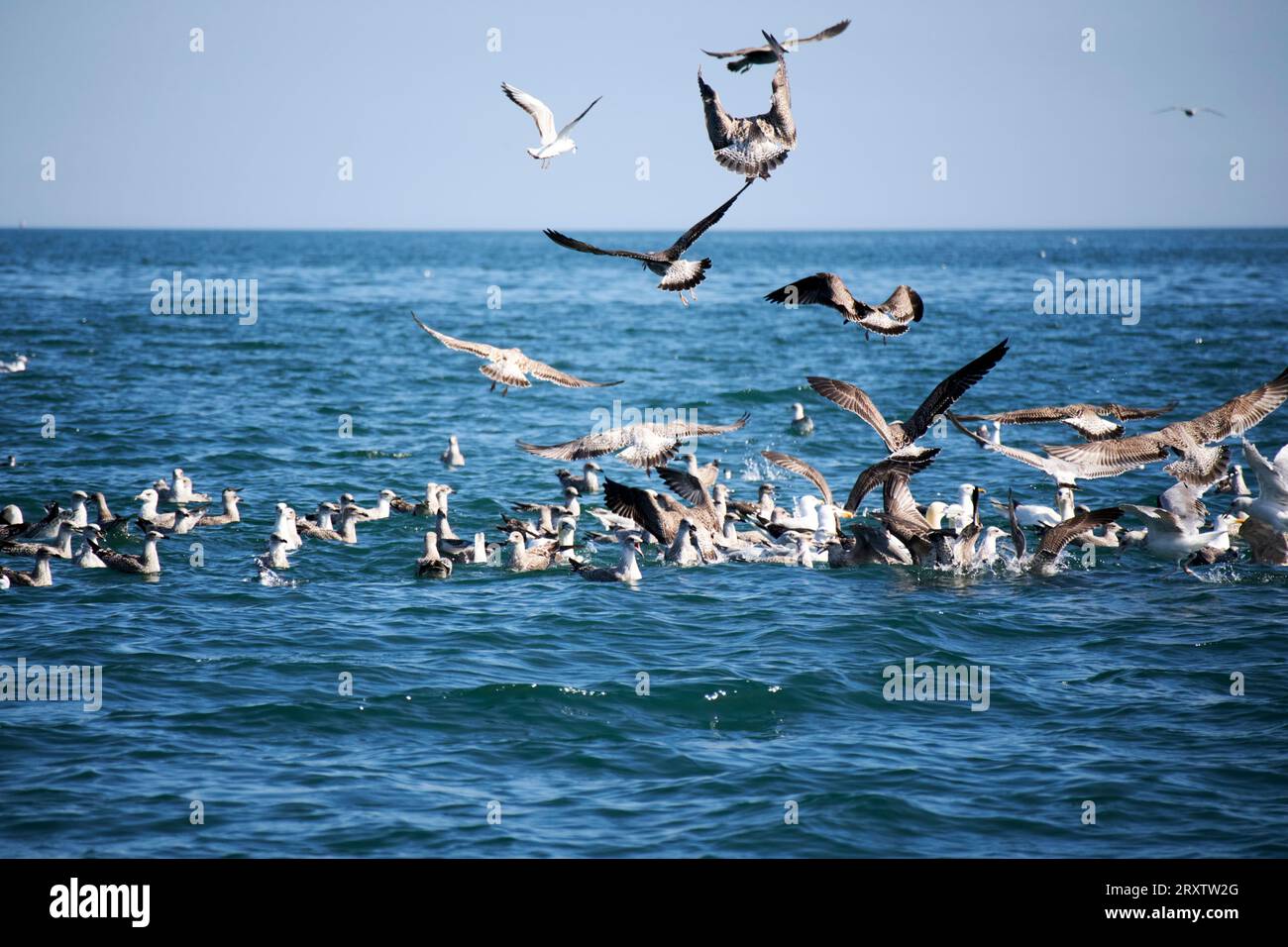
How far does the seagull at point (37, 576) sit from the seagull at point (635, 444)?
628 cm

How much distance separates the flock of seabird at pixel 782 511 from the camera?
1462 cm

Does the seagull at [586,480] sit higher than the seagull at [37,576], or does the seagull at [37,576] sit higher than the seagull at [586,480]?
the seagull at [586,480]

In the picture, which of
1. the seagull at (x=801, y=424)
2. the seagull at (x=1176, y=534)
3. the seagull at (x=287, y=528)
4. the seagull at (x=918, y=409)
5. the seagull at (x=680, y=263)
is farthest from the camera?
the seagull at (x=801, y=424)

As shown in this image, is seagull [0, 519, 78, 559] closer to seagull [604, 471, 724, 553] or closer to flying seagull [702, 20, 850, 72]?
seagull [604, 471, 724, 553]

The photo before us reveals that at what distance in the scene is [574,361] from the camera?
154 feet

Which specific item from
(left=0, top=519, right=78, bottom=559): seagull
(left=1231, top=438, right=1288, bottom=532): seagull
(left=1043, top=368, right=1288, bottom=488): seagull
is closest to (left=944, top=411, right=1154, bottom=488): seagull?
(left=1043, top=368, right=1288, bottom=488): seagull

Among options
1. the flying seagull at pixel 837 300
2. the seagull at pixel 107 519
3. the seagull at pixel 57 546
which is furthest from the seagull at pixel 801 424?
the seagull at pixel 57 546

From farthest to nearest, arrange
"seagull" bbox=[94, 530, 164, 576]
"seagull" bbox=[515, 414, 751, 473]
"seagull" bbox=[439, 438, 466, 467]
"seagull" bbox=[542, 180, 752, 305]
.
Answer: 1. "seagull" bbox=[439, 438, 466, 467]
2. "seagull" bbox=[94, 530, 164, 576]
3. "seagull" bbox=[515, 414, 751, 473]
4. "seagull" bbox=[542, 180, 752, 305]

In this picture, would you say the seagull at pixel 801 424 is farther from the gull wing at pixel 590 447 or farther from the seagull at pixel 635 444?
the gull wing at pixel 590 447

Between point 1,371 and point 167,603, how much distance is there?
24536 mm

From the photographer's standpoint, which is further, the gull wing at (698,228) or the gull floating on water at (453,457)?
the gull floating on water at (453,457)

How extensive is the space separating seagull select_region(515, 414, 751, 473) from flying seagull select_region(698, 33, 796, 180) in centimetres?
409

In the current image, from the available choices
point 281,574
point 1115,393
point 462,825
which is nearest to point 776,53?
point 462,825

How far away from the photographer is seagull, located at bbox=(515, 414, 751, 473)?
16469 mm
